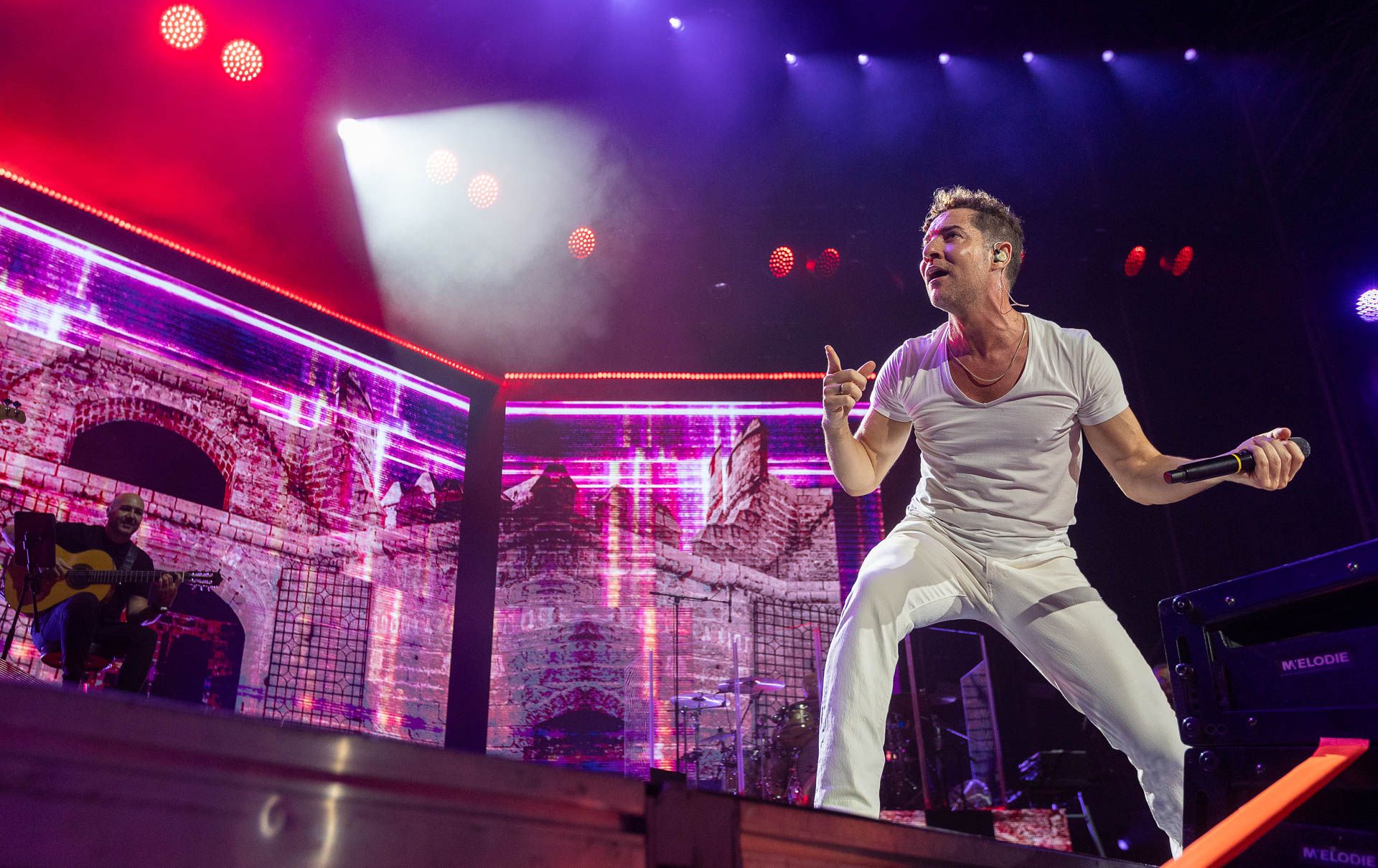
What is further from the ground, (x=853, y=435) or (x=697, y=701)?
(x=853, y=435)

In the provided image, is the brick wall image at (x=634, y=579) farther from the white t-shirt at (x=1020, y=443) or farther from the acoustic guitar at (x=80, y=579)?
the white t-shirt at (x=1020, y=443)

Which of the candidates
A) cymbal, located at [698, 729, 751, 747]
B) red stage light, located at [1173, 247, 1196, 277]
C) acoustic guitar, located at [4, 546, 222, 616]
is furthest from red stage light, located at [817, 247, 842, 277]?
acoustic guitar, located at [4, 546, 222, 616]

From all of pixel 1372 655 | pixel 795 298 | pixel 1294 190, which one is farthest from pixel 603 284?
pixel 1372 655

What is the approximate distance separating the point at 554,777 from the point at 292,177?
23.8ft

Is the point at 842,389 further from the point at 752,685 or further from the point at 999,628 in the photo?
the point at 752,685

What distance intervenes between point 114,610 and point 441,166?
416 cm

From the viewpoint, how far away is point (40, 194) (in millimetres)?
5957

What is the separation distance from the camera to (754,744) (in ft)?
23.1

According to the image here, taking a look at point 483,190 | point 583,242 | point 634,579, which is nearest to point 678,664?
point 634,579

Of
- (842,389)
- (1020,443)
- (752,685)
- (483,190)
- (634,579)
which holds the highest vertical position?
(483,190)

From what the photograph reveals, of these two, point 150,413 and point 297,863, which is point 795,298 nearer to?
point 150,413

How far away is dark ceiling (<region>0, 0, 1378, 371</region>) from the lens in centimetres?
654

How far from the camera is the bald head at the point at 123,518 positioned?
5.56m

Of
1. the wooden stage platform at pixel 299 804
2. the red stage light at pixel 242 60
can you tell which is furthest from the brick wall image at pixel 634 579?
the wooden stage platform at pixel 299 804
